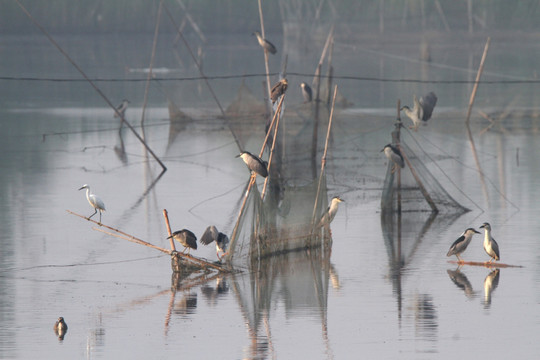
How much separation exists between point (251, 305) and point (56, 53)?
8053cm

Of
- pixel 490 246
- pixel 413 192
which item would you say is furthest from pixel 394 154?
pixel 490 246

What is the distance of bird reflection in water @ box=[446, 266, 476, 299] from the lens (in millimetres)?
15008

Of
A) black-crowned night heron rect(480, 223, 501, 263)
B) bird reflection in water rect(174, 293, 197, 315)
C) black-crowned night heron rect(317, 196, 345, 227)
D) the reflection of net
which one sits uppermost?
the reflection of net

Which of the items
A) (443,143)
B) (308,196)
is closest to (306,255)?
(308,196)

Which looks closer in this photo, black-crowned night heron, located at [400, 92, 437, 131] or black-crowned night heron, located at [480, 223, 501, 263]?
black-crowned night heron, located at [480, 223, 501, 263]

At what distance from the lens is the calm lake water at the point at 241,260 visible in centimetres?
1273

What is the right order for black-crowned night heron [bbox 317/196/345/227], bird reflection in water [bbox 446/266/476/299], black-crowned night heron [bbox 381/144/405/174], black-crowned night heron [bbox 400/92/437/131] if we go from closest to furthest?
bird reflection in water [bbox 446/266/476/299]
black-crowned night heron [bbox 317/196/345/227]
black-crowned night heron [bbox 381/144/405/174]
black-crowned night heron [bbox 400/92/437/131]

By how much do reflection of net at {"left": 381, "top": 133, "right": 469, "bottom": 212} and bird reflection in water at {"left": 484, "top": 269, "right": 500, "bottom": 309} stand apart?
4.14 metres

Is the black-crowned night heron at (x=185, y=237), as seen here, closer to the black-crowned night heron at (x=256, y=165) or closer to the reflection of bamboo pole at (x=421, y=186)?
the black-crowned night heron at (x=256, y=165)

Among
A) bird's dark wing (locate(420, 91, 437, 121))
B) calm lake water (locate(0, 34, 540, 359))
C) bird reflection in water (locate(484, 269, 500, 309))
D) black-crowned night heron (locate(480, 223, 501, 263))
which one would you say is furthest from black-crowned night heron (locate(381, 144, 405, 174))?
bird reflection in water (locate(484, 269, 500, 309))

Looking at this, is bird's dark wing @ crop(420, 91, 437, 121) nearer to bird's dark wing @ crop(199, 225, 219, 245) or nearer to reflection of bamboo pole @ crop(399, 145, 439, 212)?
reflection of bamboo pole @ crop(399, 145, 439, 212)

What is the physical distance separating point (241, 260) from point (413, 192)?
5675 millimetres

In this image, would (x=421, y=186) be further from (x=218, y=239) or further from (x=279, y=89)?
(x=218, y=239)

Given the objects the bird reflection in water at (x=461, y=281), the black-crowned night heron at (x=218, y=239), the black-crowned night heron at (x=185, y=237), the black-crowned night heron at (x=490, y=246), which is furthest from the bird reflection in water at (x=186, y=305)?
the black-crowned night heron at (x=490, y=246)
